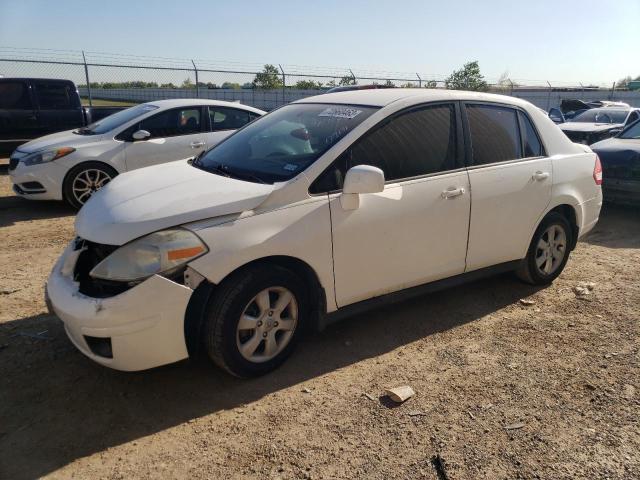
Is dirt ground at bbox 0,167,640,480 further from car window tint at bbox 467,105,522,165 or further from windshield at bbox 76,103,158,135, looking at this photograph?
windshield at bbox 76,103,158,135

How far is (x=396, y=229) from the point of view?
3578 millimetres

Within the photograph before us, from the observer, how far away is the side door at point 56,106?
10828mm

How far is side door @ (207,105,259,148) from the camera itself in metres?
7.95

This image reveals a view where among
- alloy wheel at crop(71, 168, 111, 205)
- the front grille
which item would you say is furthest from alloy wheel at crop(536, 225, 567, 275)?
alloy wheel at crop(71, 168, 111, 205)

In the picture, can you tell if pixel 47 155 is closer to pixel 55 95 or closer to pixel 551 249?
pixel 55 95

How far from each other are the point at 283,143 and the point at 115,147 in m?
4.51

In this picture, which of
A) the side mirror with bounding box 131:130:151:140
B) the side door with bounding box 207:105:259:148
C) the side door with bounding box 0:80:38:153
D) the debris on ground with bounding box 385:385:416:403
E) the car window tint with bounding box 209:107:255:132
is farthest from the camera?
the side door with bounding box 0:80:38:153

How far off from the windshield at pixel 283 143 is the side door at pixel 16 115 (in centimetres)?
829

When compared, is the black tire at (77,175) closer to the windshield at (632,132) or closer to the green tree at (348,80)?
the windshield at (632,132)

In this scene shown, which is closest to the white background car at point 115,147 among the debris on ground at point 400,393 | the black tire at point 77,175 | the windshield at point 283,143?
the black tire at point 77,175

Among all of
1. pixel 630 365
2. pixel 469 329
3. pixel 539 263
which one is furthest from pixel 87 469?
pixel 539 263

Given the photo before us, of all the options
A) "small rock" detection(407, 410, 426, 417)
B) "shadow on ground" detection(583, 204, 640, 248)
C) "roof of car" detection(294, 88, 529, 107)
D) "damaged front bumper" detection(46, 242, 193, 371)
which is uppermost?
"roof of car" detection(294, 88, 529, 107)

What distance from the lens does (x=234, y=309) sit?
2992 millimetres

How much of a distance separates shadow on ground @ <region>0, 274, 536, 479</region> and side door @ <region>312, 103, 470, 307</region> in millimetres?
432
